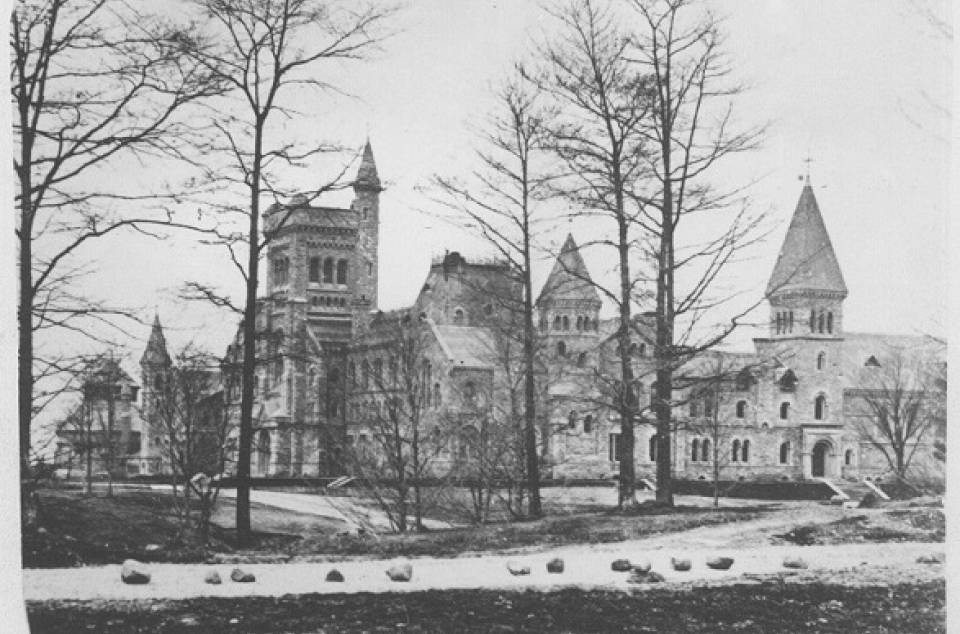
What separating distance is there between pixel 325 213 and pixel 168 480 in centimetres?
591

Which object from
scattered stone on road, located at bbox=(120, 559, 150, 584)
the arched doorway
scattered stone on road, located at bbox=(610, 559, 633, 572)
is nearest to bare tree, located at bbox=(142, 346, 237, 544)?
scattered stone on road, located at bbox=(120, 559, 150, 584)

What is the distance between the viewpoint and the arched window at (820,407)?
59.1 feet

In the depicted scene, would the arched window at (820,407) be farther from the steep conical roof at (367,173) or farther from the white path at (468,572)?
the steep conical roof at (367,173)

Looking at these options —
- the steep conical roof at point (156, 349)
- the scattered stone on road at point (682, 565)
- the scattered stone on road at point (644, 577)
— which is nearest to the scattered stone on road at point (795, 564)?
the scattered stone on road at point (682, 565)

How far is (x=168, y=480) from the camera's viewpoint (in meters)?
14.7

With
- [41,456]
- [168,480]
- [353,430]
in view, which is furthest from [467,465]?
[41,456]

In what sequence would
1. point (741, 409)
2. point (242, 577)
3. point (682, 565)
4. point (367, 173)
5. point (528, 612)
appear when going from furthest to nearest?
point (741, 409), point (367, 173), point (682, 565), point (242, 577), point (528, 612)

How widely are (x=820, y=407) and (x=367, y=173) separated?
472 inches

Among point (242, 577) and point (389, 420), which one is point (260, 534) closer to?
point (242, 577)

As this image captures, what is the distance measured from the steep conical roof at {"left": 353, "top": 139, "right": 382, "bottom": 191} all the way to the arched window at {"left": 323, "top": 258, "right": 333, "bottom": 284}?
63.1 inches

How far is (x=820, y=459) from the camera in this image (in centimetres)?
1578

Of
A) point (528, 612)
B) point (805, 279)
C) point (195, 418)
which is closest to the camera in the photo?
point (528, 612)

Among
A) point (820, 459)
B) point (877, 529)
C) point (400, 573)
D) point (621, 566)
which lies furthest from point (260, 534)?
point (820, 459)

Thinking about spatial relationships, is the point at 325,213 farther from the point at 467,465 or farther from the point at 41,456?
the point at 467,465
